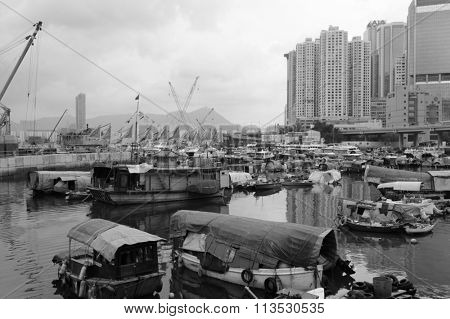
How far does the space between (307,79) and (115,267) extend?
161480 mm

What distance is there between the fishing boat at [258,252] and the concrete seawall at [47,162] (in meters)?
41.5

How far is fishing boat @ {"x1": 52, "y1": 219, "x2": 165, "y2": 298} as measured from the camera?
1437 cm

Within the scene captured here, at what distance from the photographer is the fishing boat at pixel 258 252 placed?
15.2 m

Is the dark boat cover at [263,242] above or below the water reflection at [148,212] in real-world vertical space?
above

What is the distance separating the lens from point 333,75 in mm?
161500

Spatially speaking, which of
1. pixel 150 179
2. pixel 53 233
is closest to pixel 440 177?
pixel 150 179

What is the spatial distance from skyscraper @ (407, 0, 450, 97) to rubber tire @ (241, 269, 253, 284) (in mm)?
186420

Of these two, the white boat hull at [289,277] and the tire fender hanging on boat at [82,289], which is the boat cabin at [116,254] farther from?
the white boat hull at [289,277]

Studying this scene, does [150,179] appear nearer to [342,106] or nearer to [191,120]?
[191,120]

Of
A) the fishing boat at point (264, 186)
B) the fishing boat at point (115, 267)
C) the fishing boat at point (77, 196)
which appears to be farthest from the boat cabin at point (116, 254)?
the fishing boat at point (264, 186)

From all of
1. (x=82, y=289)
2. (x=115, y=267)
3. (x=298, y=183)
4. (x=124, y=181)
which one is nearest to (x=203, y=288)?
(x=115, y=267)

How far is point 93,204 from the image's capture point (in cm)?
3606

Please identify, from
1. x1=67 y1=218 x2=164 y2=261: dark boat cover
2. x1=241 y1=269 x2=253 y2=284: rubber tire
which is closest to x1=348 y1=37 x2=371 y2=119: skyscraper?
x1=241 y1=269 x2=253 y2=284: rubber tire
